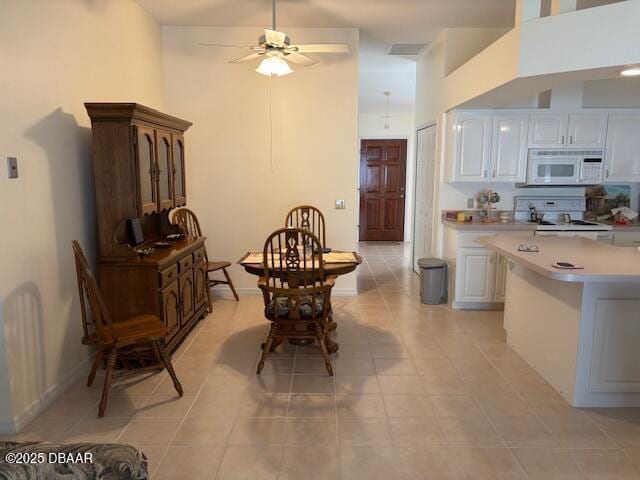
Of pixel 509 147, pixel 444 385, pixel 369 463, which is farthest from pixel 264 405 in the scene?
pixel 509 147

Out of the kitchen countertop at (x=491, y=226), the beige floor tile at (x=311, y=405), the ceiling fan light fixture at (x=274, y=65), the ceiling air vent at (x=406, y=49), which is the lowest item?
the beige floor tile at (x=311, y=405)

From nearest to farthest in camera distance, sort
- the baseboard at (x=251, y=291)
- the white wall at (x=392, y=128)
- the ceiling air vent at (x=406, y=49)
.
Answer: the baseboard at (x=251, y=291)
the ceiling air vent at (x=406, y=49)
the white wall at (x=392, y=128)

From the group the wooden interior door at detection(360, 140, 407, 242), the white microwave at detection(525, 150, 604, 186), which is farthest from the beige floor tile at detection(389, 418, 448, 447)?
the wooden interior door at detection(360, 140, 407, 242)

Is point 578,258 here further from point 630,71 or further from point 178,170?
point 178,170

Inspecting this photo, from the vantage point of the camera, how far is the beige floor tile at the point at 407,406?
2.69 metres

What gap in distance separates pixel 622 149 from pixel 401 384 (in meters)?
3.64

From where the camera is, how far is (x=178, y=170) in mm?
4254

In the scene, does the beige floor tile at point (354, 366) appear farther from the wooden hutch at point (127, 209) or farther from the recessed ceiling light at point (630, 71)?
the recessed ceiling light at point (630, 71)

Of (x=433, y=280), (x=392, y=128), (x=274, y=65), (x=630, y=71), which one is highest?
(x=392, y=128)

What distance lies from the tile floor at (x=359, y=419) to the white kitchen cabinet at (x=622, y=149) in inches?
94.3

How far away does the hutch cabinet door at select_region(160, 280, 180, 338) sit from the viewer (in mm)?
3283

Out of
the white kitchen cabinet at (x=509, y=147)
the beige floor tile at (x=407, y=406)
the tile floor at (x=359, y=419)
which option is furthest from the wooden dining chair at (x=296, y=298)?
the white kitchen cabinet at (x=509, y=147)

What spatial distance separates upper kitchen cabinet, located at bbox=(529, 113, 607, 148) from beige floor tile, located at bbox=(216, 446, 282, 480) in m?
4.01

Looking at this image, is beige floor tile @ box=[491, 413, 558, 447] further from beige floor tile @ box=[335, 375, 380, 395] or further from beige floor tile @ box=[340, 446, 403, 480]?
beige floor tile @ box=[335, 375, 380, 395]
